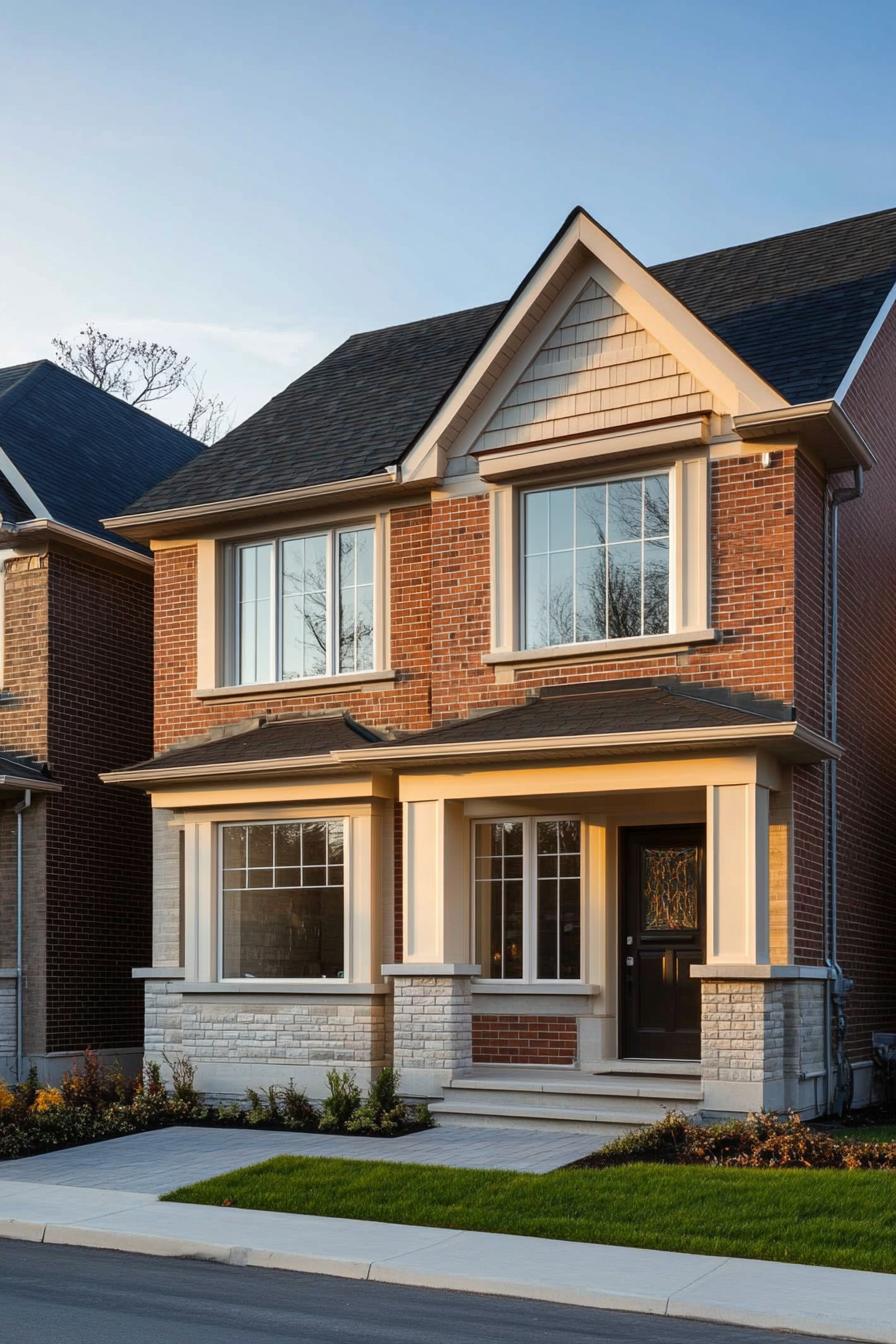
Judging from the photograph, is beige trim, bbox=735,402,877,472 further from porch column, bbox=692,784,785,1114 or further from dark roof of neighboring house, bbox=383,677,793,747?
porch column, bbox=692,784,785,1114

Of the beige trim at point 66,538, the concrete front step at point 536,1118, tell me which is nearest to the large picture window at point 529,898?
the concrete front step at point 536,1118

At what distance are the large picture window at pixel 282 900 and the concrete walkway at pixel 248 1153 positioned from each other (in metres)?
2.23

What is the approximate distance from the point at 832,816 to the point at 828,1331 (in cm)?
810

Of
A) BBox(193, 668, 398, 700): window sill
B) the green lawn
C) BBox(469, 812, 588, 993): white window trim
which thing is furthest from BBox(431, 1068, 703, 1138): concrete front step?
BBox(193, 668, 398, 700): window sill

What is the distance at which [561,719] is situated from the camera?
14461 mm

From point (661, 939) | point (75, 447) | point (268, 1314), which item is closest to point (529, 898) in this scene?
point (661, 939)

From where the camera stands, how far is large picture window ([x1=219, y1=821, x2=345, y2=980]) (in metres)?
16.2

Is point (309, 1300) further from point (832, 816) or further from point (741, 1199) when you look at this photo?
point (832, 816)

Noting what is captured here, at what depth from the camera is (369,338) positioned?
21438mm

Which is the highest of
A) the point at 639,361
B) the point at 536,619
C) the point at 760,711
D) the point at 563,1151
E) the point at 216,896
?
the point at 639,361

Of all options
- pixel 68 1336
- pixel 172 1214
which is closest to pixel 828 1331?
pixel 68 1336

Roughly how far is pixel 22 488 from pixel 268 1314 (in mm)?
12820

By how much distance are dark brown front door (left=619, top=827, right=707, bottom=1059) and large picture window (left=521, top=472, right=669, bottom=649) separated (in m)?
2.17

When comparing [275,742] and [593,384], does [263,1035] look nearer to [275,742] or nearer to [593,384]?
[275,742]
